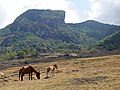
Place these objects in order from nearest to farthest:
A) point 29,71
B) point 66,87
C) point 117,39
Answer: point 66,87 → point 29,71 → point 117,39

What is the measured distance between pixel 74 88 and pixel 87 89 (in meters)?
1.25

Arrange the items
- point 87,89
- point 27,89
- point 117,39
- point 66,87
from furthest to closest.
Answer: point 117,39 < point 27,89 < point 66,87 < point 87,89

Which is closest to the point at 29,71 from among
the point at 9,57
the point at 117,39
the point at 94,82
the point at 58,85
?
the point at 58,85

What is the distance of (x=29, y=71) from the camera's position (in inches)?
1410

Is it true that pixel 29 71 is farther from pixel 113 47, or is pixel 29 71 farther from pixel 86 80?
pixel 113 47

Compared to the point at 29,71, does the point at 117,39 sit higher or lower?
higher

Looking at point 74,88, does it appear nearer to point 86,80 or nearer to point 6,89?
point 86,80

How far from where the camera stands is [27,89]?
26.5m

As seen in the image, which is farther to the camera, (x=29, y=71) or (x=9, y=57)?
(x=9, y=57)

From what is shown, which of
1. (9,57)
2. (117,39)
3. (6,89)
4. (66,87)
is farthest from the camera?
(117,39)

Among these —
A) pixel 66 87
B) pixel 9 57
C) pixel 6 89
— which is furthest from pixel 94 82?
pixel 9 57

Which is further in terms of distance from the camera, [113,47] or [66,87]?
[113,47]

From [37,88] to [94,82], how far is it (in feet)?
16.3

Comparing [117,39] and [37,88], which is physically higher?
[117,39]
